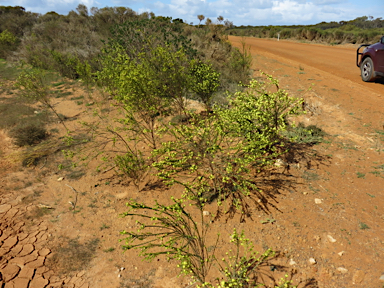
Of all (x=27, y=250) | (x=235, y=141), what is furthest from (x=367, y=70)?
(x=27, y=250)

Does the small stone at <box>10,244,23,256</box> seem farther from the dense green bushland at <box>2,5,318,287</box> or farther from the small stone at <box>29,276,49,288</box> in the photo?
the dense green bushland at <box>2,5,318,287</box>

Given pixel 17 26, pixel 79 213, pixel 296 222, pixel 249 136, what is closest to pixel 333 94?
pixel 249 136

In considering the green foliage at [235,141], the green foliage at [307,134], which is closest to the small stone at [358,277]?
the green foliage at [235,141]

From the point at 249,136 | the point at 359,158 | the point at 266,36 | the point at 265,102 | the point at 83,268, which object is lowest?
the point at 83,268

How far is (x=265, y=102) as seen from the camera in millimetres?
4586

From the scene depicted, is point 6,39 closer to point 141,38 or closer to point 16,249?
point 141,38

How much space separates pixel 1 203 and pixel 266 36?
1277 inches

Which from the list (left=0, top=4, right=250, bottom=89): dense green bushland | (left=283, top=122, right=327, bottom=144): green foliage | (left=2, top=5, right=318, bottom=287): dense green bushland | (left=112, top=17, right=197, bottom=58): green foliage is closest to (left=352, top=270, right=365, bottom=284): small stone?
(left=2, top=5, right=318, bottom=287): dense green bushland

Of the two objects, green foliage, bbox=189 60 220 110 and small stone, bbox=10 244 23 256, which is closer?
small stone, bbox=10 244 23 256

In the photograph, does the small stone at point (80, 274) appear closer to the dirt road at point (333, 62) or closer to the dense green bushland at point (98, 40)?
the dense green bushland at point (98, 40)

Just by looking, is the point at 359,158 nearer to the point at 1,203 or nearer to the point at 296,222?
the point at 296,222

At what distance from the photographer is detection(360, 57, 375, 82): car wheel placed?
919cm

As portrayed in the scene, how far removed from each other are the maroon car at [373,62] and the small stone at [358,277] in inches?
358

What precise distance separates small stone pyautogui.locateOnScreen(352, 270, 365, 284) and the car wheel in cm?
941
